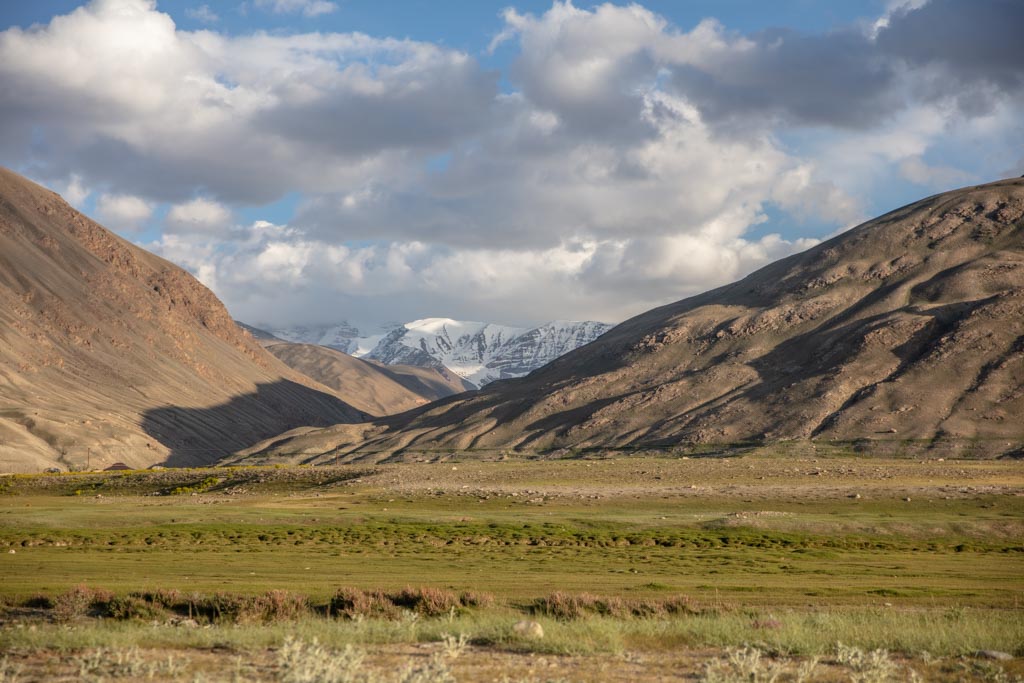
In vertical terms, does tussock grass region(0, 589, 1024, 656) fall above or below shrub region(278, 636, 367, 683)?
below

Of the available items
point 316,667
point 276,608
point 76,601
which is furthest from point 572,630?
point 76,601

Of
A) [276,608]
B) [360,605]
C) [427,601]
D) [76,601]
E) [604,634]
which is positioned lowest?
[604,634]

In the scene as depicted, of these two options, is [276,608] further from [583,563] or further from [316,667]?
[583,563]

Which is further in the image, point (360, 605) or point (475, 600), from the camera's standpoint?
point (475, 600)

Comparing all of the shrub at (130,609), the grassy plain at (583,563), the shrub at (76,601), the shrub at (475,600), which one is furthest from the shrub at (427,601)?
the shrub at (76,601)

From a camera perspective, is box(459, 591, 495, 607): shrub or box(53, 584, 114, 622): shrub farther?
box(459, 591, 495, 607): shrub

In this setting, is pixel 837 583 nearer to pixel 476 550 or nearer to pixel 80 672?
pixel 476 550

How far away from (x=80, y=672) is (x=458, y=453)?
6791 inches

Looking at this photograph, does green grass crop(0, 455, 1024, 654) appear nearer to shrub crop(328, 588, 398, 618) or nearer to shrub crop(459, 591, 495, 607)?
shrub crop(459, 591, 495, 607)

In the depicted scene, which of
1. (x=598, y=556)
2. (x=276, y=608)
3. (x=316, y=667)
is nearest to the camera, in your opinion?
(x=316, y=667)

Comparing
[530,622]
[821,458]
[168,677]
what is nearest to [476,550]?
[530,622]

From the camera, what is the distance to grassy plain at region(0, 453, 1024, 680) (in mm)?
20531

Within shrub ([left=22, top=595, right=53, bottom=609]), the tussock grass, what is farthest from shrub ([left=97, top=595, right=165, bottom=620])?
shrub ([left=22, top=595, right=53, bottom=609])

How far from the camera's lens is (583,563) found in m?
39.0
